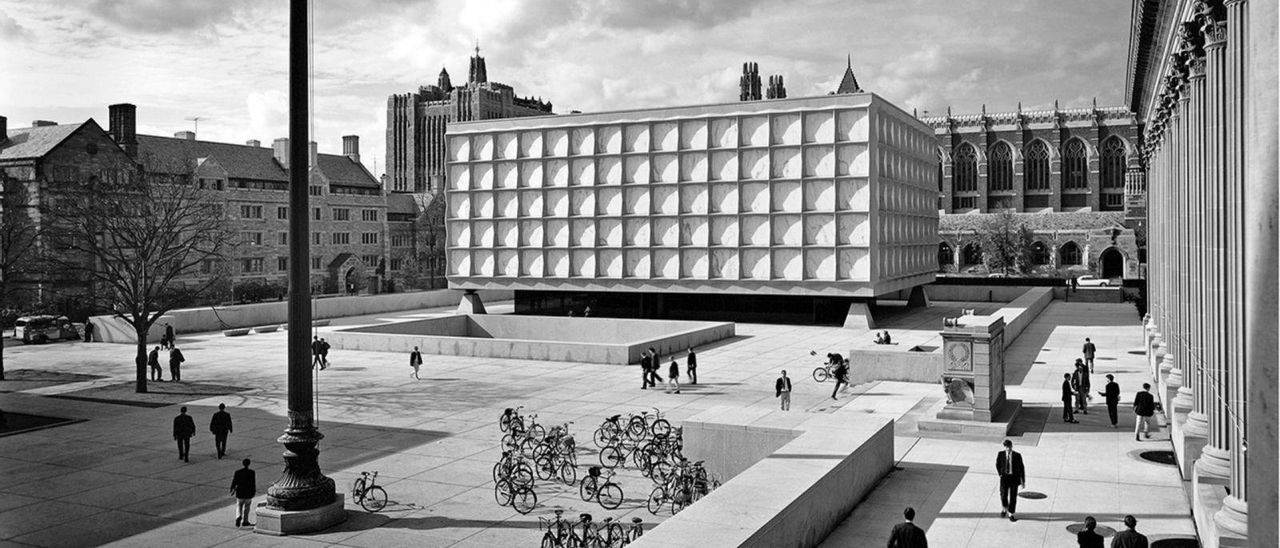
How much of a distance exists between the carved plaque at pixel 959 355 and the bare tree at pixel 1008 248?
94.3 m

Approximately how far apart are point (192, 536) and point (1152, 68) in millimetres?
29671

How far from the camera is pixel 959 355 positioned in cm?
2539

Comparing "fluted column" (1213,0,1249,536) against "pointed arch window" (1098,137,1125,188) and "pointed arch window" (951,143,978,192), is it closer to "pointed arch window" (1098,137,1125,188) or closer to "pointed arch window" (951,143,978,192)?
"pointed arch window" (1098,137,1125,188)

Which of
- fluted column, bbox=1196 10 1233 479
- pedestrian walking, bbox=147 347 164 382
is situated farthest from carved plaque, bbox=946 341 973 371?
pedestrian walking, bbox=147 347 164 382

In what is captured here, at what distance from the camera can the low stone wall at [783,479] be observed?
12.2 meters

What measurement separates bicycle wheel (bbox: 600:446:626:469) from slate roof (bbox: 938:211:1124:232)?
333 ft

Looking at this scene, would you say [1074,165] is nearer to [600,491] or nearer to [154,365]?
[154,365]

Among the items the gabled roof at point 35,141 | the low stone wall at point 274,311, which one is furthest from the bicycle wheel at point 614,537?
the gabled roof at point 35,141

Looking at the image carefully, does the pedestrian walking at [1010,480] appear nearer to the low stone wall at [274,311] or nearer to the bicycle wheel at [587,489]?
the bicycle wheel at [587,489]

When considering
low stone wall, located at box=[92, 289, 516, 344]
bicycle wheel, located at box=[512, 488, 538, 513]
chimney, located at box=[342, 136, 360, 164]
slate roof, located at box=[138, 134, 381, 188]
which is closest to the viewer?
bicycle wheel, located at box=[512, 488, 538, 513]

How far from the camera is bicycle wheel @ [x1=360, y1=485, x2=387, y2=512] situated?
18547 mm

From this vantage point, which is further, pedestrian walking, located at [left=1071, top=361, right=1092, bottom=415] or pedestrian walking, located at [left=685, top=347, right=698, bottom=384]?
pedestrian walking, located at [left=685, top=347, right=698, bottom=384]

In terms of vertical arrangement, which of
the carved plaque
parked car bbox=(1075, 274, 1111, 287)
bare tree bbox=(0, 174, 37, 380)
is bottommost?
the carved plaque

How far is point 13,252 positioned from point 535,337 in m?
27.2
